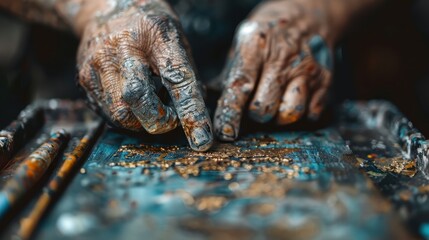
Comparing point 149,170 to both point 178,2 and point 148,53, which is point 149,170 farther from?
point 178,2

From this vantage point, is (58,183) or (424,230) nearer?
(424,230)

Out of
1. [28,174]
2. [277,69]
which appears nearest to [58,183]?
Answer: [28,174]

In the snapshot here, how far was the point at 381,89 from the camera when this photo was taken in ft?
7.36

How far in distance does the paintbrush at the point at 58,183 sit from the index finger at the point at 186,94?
251 millimetres

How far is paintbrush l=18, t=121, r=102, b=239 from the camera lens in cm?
77

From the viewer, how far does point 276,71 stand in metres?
1.30

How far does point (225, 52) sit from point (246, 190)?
951mm

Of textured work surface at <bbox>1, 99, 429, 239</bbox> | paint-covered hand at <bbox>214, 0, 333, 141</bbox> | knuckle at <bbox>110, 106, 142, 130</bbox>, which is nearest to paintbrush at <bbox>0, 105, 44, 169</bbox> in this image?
textured work surface at <bbox>1, 99, 429, 239</bbox>

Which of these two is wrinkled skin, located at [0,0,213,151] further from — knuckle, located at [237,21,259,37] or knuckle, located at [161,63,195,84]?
knuckle, located at [237,21,259,37]

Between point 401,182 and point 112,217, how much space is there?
602 mm

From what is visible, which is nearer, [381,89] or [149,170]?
[149,170]

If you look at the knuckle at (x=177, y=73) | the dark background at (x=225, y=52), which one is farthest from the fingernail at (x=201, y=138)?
the dark background at (x=225, y=52)

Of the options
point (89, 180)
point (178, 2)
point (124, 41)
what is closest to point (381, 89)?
point (178, 2)

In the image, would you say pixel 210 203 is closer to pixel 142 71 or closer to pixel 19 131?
pixel 142 71
